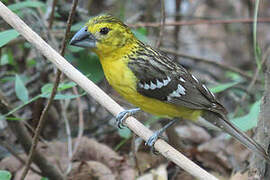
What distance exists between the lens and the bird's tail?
3118mm

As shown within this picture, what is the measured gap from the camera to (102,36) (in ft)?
10.8

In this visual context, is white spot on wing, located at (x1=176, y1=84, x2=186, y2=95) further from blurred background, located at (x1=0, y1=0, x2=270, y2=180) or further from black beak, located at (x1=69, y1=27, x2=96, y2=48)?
black beak, located at (x1=69, y1=27, x2=96, y2=48)

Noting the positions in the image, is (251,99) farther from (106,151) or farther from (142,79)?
(142,79)

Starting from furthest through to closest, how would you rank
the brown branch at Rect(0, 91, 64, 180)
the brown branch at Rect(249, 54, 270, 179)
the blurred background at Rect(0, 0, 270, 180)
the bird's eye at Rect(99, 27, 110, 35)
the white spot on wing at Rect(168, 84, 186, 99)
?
the blurred background at Rect(0, 0, 270, 180) → the brown branch at Rect(0, 91, 64, 180) → the white spot on wing at Rect(168, 84, 186, 99) → the bird's eye at Rect(99, 27, 110, 35) → the brown branch at Rect(249, 54, 270, 179)

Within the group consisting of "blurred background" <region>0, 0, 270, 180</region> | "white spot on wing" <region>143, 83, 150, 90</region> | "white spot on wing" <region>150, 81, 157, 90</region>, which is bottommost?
"blurred background" <region>0, 0, 270, 180</region>

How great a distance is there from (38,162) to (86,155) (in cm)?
72

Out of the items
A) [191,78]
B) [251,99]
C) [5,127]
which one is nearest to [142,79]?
[191,78]

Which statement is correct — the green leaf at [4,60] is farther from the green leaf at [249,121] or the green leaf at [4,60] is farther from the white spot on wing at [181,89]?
the green leaf at [249,121]

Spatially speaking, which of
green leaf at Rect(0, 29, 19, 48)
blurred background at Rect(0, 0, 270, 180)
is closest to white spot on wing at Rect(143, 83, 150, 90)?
blurred background at Rect(0, 0, 270, 180)

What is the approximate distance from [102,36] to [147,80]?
1.51 feet

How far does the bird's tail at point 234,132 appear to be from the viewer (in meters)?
3.12

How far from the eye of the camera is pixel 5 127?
14.9 feet

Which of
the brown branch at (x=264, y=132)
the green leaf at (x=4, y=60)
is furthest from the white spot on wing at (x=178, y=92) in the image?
the green leaf at (x=4, y=60)

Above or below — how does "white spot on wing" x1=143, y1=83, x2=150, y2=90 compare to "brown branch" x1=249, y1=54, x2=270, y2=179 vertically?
above
